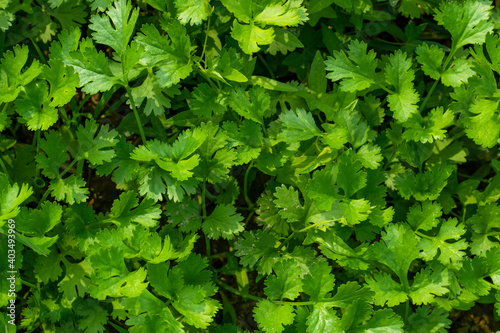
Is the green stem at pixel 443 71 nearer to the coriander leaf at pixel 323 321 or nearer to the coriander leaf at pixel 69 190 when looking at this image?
the coriander leaf at pixel 323 321

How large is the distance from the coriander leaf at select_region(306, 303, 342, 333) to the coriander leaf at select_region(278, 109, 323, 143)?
23.3 inches

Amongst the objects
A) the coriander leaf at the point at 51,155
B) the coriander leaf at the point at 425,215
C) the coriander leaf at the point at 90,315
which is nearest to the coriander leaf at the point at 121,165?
the coriander leaf at the point at 51,155

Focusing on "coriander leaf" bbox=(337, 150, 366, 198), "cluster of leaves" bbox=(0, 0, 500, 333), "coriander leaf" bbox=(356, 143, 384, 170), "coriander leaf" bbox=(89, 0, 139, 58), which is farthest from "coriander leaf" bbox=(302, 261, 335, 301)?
"coriander leaf" bbox=(89, 0, 139, 58)

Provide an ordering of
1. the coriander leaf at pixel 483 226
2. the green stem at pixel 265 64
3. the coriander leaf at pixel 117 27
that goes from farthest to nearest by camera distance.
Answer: the green stem at pixel 265 64
the coriander leaf at pixel 483 226
the coriander leaf at pixel 117 27

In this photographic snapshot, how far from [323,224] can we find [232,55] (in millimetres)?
688

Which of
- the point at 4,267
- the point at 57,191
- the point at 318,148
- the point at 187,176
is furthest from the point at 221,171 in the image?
the point at 4,267

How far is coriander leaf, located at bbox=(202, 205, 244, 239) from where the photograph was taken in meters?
1.77

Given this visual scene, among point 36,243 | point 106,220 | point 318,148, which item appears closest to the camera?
point 36,243

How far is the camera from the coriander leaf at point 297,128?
1.79 metres

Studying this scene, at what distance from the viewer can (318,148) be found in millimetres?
1890


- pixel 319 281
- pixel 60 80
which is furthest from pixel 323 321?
pixel 60 80

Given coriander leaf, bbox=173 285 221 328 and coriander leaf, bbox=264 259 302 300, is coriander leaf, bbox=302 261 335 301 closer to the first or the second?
coriander leaf, bbox=264 259 302 300

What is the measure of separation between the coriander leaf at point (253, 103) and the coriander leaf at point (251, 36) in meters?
0.16

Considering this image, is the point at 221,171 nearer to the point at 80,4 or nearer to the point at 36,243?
the point at 36,243
